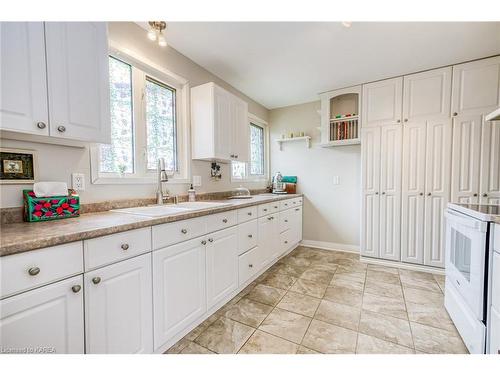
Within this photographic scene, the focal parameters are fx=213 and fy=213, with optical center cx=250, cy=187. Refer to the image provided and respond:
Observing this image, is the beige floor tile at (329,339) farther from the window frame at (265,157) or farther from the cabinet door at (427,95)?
the cabinet door at (427,95)

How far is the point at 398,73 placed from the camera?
2549 mm

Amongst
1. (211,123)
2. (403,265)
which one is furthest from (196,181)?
(403,265)

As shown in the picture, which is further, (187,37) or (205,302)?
(187,37)

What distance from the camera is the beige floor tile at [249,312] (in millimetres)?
1653

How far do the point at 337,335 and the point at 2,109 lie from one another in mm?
2238

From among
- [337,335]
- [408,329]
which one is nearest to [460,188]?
[408,329]

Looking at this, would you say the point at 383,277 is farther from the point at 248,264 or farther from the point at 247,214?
the point at 247,214

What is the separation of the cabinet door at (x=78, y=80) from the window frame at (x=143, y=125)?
30 centimetres

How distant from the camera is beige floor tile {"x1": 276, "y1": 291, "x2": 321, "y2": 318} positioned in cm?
178

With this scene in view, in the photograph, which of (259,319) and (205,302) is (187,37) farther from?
(259,319)

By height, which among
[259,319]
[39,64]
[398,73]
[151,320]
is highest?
[398,73]

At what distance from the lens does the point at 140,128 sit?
71.8 inches

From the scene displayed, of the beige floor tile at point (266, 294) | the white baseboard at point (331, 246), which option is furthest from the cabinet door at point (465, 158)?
the beige floor tile at point (266, 294)

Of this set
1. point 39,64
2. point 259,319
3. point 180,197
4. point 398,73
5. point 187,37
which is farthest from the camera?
point 398,73
